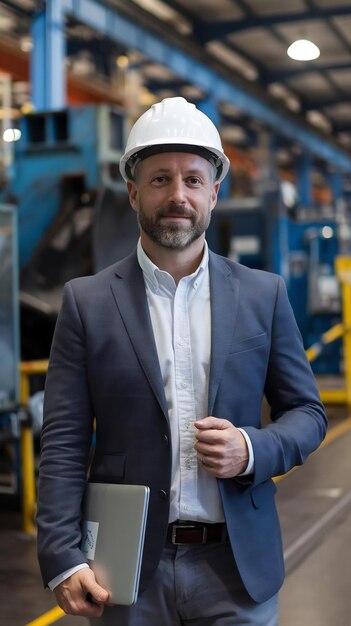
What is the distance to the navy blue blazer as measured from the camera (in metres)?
1.55

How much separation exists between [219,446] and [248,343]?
240 millimetres

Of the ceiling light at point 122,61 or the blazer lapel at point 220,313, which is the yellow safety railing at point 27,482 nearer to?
the blazer lapel at point 220,313

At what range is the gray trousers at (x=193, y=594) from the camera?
5.18 feet

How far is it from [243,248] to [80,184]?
2531 millimetres

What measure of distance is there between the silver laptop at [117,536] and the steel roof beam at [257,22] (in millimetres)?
13399

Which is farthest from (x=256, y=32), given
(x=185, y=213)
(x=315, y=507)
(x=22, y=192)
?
(x=185, y=213)

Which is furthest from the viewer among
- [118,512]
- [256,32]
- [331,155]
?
[331,155]

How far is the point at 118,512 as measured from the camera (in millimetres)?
1520

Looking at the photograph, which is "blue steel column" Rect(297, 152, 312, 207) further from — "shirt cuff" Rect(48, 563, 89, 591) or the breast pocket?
"shirt cuff" Rect(48, 563, 89, 591)

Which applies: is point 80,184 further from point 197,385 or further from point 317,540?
point 197,385

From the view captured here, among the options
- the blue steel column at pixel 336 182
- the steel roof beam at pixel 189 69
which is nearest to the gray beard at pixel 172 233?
the steel roof beam at pixel 189 69

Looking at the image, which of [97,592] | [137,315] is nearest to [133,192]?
[137,315]

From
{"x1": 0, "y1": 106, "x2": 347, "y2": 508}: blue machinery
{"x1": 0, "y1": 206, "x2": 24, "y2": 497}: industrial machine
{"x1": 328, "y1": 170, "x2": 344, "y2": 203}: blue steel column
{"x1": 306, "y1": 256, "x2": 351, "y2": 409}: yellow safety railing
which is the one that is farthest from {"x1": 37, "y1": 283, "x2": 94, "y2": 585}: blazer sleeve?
{"x1": 328, "y1": 170, "x2": 344, "y2": 203}: blue steel column

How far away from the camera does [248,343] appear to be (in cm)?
163
